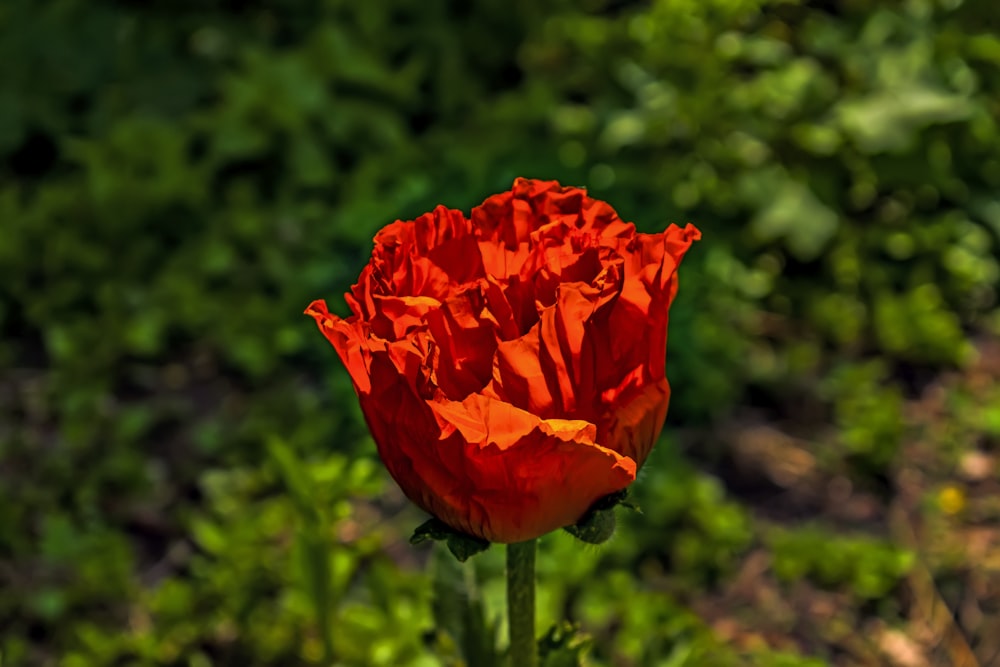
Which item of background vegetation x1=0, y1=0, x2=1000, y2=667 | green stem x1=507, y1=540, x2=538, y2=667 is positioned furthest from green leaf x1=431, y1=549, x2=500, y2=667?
green stem x1=507, y1=540, x2=538, y2=667

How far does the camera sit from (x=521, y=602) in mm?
1018

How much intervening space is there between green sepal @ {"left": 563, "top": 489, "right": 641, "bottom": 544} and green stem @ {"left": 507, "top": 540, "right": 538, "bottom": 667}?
2.7 inches

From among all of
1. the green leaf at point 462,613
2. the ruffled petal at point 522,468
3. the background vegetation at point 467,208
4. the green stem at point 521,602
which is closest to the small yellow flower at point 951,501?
the background vegetation at point 467,208

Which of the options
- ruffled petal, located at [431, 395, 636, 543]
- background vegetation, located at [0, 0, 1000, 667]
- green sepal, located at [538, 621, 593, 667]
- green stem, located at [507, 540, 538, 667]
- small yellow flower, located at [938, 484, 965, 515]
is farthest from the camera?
small yellow flower, located at [938, 484, 965, 515]

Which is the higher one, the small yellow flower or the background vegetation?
the background vegetation

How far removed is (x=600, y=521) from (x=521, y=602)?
0.14 meters

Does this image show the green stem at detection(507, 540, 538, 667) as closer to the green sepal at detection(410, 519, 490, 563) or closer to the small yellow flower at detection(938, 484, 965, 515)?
the green sepal at detection(410, 519, 490, 563)

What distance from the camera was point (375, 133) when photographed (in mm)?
2807

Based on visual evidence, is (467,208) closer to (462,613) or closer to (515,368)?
(462,613)

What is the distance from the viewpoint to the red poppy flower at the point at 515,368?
2.80 ft

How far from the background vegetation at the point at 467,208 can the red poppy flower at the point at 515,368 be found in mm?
545

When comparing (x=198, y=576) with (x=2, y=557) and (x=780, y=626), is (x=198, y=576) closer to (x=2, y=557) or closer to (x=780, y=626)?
(x=2, y=557)

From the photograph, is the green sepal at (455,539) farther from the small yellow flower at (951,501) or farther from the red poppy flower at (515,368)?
the small yellow flower at (951,501)

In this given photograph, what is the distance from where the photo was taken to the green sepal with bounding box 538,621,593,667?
116 centimetres
